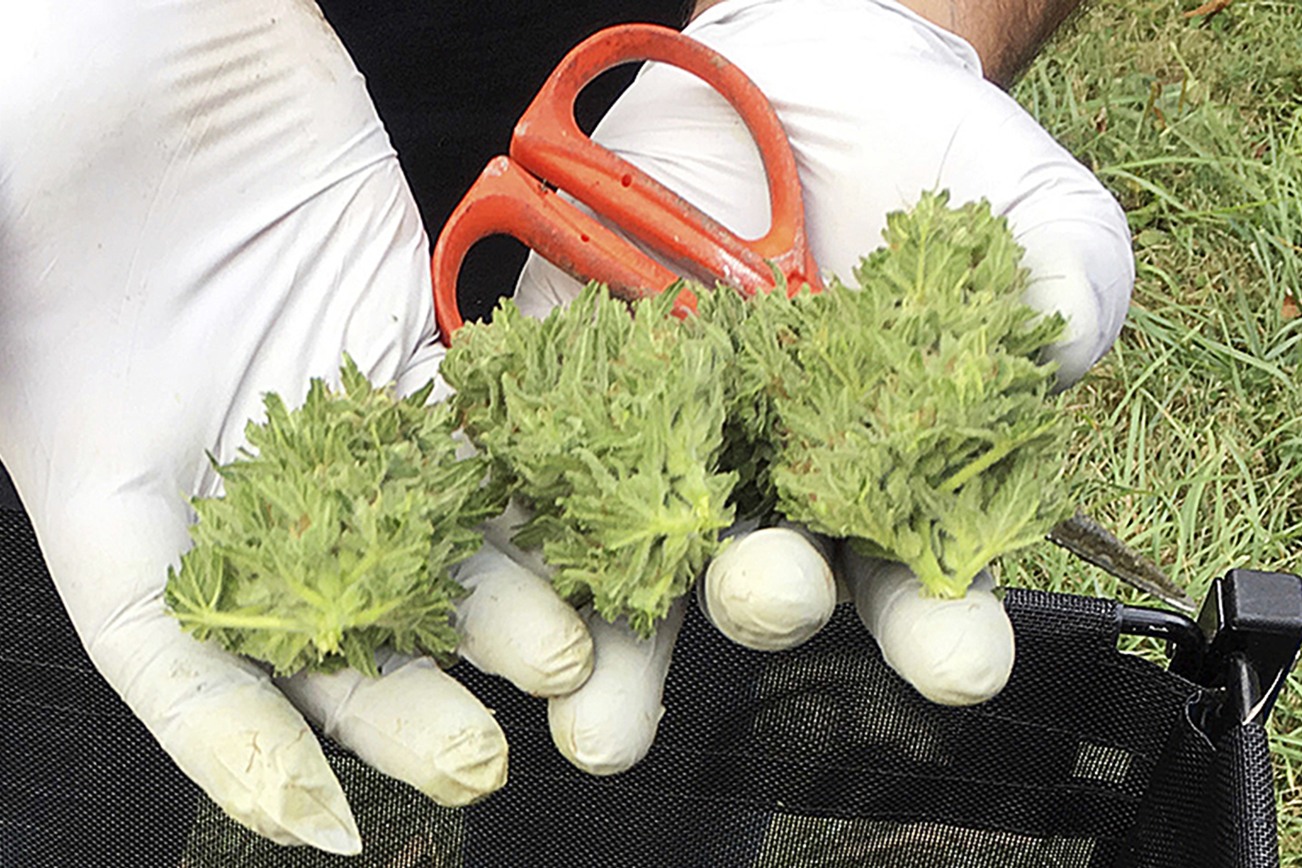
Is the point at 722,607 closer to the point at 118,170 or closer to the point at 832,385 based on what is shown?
the point at 832,385

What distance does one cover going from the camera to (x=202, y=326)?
Answer: 1.11 metres

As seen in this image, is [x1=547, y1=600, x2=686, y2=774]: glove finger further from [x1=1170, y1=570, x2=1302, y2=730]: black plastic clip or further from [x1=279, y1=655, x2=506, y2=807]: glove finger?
[x1=1170, y1=570, x2=1302, y2=730]: black plastic clip

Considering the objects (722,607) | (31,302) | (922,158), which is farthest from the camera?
(922,158)

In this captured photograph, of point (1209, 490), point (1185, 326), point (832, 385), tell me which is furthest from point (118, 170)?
point (1185, 326)

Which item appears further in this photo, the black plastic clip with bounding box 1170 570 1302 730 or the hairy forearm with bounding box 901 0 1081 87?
the hairy forearm with bounding box 901 0 1081 87

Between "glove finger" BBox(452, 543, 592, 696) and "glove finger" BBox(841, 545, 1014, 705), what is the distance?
0.20 metres

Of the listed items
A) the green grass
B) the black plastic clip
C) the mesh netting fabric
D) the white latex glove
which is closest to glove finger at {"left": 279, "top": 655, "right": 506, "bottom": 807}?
the white latex glove

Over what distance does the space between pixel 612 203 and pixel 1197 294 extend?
151 cm

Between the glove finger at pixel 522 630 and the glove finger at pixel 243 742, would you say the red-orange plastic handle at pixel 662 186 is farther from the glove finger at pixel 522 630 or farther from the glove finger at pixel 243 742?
the glove finger at pixel 243 742

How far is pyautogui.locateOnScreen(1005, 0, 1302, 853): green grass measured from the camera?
1964 millimetres

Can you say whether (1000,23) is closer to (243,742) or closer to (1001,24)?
(1001,24)

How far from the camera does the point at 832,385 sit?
863mm

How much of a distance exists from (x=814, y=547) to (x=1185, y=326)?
1632 mm

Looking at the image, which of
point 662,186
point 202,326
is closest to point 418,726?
point 202,326
